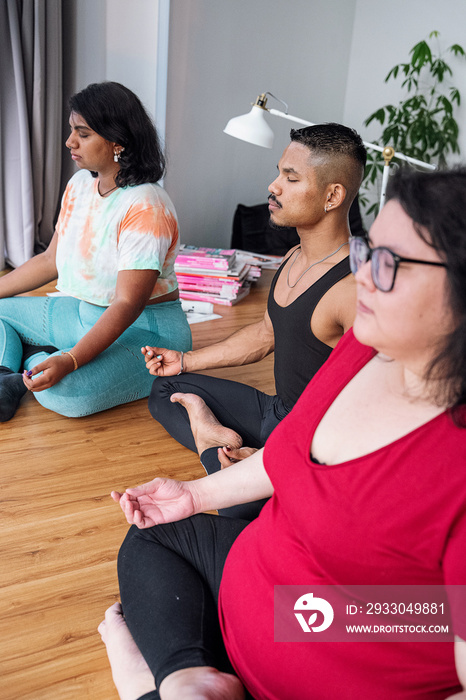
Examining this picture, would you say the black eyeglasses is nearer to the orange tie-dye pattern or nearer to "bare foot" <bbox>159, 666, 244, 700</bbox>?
"bare foot" <bbox>159, 666, 244, 700</bbox>

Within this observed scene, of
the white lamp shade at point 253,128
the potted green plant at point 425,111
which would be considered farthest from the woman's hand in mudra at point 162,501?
the potted green plant at point 425,111

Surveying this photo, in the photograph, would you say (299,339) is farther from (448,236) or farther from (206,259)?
(206,259)

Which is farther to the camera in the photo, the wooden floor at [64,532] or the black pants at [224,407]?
the black pants at [224,407]

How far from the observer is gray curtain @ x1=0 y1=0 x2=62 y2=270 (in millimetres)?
3467

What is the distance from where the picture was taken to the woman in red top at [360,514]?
73cm

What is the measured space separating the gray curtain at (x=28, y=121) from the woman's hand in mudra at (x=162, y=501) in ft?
9.60

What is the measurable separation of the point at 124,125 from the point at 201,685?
1.75m

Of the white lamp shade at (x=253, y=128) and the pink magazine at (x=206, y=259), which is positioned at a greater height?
the white lamp shade at (x=253, y=128)

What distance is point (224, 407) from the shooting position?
6.53 feet

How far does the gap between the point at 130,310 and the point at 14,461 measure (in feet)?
1.93

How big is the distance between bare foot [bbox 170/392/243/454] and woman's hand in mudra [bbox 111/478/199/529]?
25.9 inches

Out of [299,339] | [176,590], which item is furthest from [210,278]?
[176,590]

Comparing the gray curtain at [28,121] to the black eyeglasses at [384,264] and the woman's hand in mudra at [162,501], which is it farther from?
the black eyeglasses at [384,264]

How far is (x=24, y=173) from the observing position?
3629 mm
